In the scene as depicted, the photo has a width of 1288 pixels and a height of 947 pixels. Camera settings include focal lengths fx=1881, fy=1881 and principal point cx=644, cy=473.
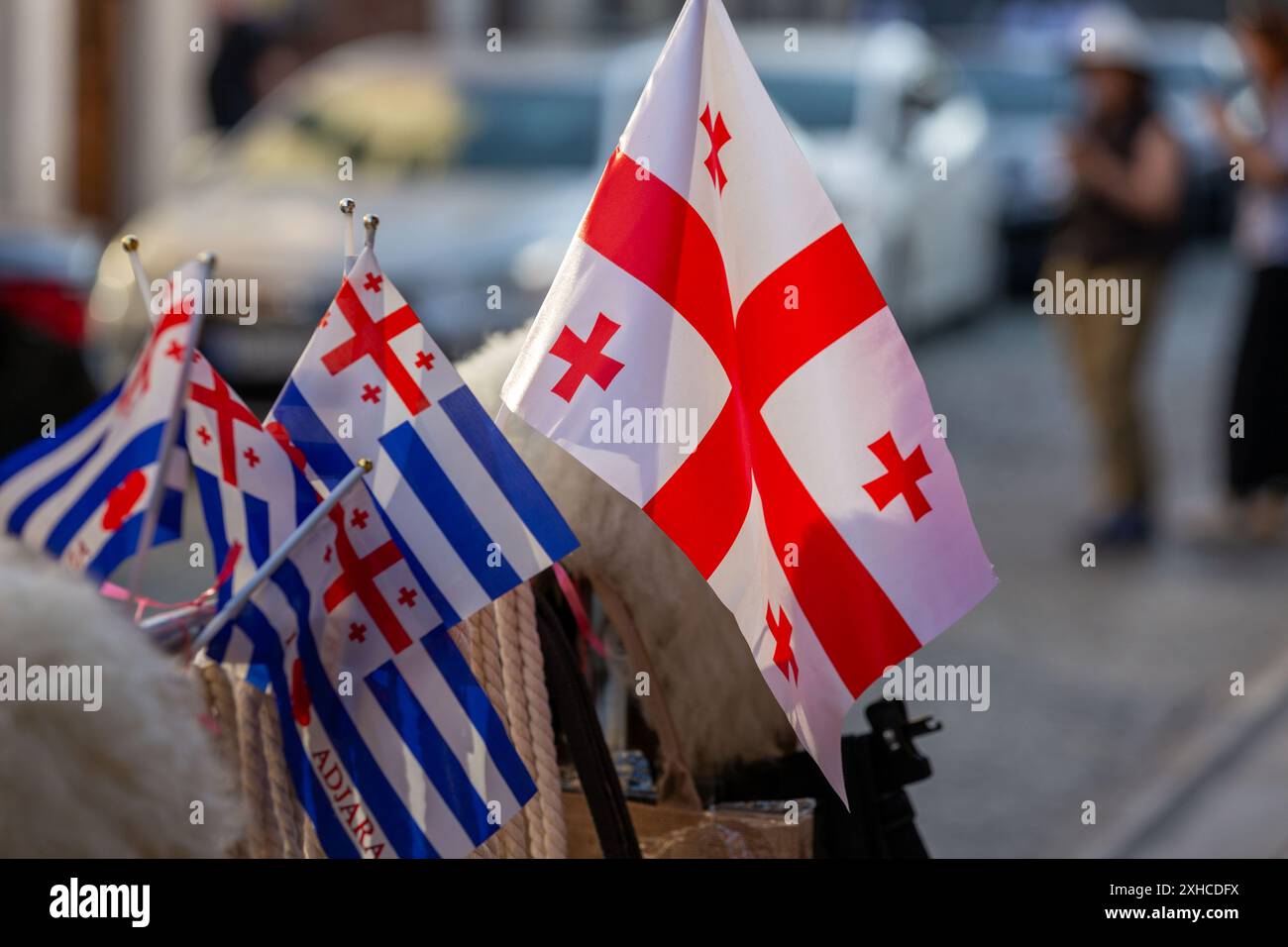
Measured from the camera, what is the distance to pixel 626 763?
2.14 metres

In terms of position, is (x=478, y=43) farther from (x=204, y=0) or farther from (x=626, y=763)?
(x=626, y=763)

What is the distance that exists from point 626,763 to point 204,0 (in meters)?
15.0

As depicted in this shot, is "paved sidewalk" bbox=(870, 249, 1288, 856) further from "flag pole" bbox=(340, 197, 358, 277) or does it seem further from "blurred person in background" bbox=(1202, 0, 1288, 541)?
"flag pole" bbox=(340, 197, 358, 277)

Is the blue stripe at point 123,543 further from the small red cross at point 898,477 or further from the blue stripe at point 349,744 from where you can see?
the small red cross at point 898,477

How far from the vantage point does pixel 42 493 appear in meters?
2.21

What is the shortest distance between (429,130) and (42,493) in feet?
27.5

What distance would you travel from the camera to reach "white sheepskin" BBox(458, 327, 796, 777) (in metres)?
2.02

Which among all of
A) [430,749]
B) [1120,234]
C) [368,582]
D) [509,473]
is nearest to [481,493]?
[509,473]

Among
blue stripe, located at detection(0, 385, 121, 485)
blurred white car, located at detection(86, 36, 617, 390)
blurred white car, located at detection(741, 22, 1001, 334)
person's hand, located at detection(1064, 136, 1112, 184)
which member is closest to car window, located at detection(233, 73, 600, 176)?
blurred white car, located at detection(86, 36, 617, 390)

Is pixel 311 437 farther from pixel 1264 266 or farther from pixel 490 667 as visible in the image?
pixel 1264 266

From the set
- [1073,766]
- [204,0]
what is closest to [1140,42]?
[1073,766]

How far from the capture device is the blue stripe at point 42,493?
2188 millimetres

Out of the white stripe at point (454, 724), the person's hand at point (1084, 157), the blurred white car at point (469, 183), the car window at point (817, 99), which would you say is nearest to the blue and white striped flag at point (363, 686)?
the white stripe at point (454, 724)

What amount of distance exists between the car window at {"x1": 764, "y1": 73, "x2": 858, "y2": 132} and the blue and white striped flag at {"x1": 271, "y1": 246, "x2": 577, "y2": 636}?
9.72 m
